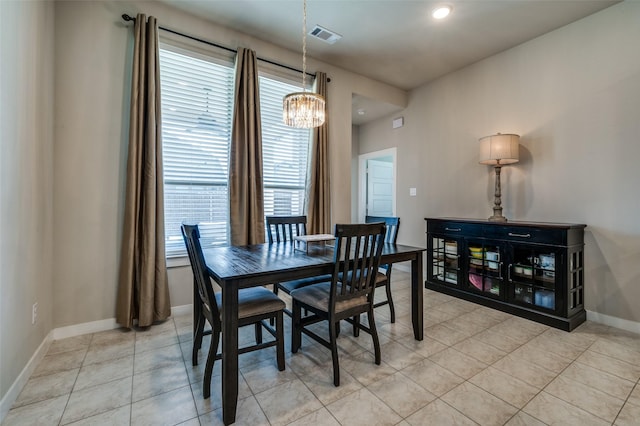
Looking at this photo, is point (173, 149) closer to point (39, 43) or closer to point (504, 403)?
point (39, 43)

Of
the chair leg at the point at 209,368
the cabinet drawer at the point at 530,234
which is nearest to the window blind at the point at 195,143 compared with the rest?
the chair leg at the point at 209,368

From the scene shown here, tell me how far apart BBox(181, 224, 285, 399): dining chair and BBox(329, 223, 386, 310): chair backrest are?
16.0 inches

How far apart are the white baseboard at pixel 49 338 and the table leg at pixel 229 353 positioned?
118 centimetres

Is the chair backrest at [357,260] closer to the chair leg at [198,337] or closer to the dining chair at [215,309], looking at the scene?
the dining chair at [215,309]

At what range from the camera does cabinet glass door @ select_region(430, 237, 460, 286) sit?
11.5 feet

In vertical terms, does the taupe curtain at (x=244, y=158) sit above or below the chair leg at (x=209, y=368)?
above

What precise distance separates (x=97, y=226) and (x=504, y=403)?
3.28 m

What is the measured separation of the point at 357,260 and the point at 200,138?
7.26 feet

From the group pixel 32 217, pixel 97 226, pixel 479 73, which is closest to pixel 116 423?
pixel 32 217

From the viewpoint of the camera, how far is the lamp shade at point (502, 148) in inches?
121

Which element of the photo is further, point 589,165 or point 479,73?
point 479,73

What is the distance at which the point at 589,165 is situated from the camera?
282 centimetres

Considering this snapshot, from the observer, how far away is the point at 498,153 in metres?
3.10

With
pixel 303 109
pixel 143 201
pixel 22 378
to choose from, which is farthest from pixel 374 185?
pixel 22 378
